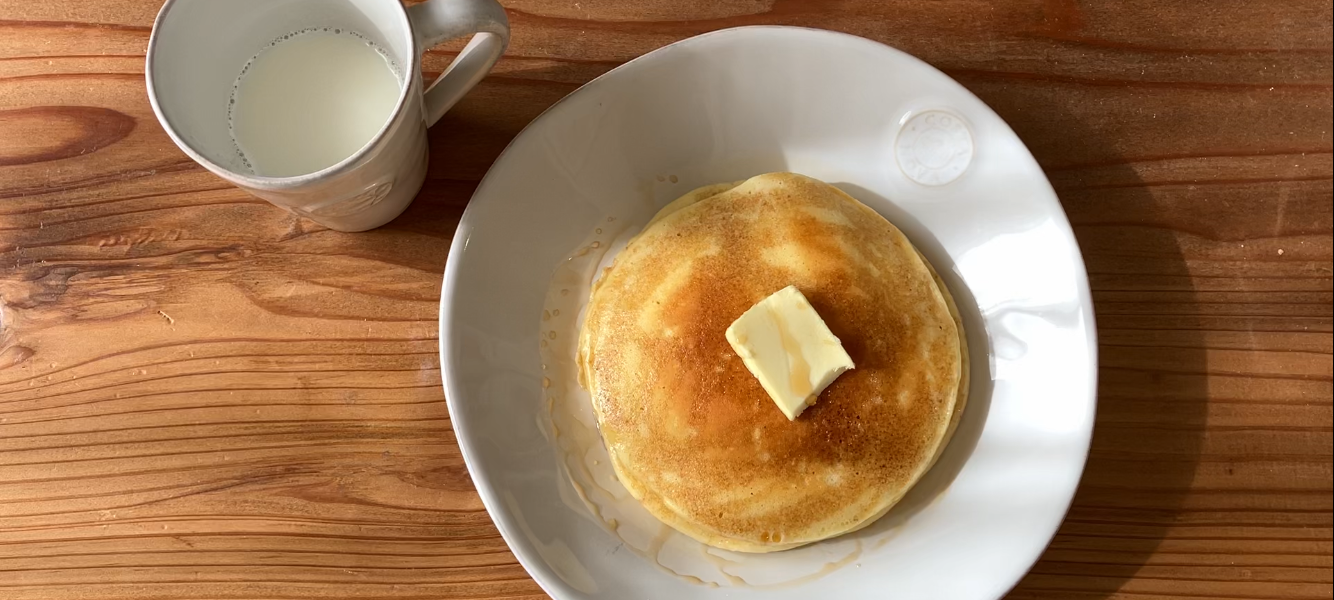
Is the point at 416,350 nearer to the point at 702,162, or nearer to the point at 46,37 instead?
the point at 702,162

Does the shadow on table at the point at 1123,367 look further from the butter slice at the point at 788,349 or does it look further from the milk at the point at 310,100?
the milk at the point at 310,100

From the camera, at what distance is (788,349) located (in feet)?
2.90

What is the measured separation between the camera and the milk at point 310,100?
2.91ft

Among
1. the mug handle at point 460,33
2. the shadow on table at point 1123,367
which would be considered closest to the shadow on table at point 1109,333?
the shadow on table at point 1123,367

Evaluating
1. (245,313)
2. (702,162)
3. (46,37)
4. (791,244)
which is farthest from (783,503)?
(46,37)

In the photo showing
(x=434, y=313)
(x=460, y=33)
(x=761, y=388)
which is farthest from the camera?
(x=434, y=313)

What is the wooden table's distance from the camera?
100cm

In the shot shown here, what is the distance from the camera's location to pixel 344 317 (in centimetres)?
104

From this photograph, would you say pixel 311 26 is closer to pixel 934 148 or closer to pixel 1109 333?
pixel 934 148

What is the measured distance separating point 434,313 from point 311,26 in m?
0.38

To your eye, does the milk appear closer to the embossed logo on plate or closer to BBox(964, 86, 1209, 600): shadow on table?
the embossed logo on plate

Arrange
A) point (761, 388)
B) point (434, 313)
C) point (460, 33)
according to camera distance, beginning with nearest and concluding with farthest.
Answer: point (460, 33)
point (761, 388)
point (434, 313)

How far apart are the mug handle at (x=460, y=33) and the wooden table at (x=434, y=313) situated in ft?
0.53

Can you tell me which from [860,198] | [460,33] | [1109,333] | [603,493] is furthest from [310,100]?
[1109,333]
